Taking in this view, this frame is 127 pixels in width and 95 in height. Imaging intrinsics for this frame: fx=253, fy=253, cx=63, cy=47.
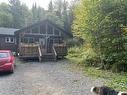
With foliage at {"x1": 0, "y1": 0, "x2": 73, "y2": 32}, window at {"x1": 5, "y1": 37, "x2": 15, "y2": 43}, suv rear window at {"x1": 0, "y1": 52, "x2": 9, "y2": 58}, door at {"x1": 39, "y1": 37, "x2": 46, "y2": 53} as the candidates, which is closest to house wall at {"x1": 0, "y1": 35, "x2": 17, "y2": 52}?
window at {"x1": 5, "y1": 37, "x2": 15, "y2": 43}

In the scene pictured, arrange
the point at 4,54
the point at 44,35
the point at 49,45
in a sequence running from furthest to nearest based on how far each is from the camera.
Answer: the point at 44,35 < the point at 49,45 < the point at 4,54

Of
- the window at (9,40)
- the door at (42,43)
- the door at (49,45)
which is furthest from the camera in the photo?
the window at (9,40)

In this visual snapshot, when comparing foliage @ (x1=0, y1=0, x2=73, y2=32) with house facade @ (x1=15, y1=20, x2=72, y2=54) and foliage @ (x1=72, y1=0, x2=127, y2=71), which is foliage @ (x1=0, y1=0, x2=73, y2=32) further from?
foliage @ (x1=72, y1=0, x2=127, y2=71)

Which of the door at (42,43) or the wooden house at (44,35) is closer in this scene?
the wooden house at (44,35)

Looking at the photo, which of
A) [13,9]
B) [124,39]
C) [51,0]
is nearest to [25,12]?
[13,9]

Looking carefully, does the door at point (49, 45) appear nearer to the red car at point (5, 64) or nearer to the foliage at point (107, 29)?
the foliage at point (107, 29)

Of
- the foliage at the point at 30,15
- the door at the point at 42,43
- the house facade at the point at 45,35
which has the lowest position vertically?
the door at the point at 42,43

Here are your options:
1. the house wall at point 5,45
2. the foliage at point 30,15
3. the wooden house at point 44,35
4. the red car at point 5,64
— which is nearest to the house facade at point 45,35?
the wooden house at point 44,35

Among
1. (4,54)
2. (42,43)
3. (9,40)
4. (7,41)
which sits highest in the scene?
(9,40)

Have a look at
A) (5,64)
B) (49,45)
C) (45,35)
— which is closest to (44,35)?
(45,35)

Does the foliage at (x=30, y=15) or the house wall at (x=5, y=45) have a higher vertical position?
the foliage at (x=30, y=15)

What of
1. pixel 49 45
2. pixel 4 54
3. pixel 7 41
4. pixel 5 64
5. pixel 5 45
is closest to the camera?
pixel 5 64

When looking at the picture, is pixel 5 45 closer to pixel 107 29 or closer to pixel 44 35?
pixel 44 35

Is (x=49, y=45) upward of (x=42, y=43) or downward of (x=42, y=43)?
downward
